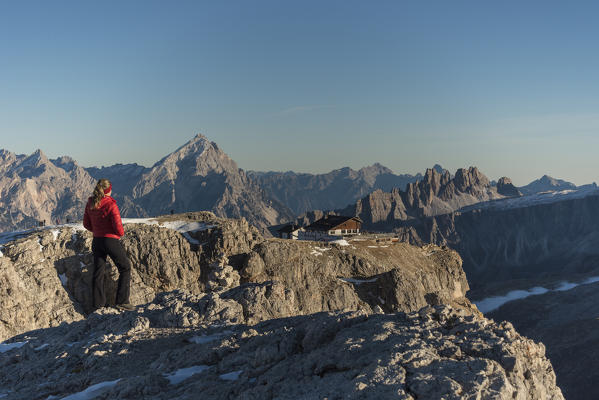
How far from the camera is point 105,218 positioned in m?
17.7

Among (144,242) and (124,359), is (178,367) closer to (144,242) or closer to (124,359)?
(124,359)

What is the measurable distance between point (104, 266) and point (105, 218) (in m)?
2.43

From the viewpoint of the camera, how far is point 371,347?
10250 mm

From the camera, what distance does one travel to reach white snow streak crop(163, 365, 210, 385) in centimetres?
1160

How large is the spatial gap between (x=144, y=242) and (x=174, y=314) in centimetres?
5131

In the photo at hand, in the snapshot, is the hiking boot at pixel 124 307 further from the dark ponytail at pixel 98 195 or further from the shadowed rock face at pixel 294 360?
the dark ponytail at pixel 98 195

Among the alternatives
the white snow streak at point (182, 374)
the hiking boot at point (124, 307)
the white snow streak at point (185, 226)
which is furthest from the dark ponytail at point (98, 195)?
the white snow streak at point (185, 226)

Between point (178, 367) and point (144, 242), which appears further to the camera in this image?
point (144, 242)

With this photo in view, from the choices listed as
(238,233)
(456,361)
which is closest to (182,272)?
(238,233)

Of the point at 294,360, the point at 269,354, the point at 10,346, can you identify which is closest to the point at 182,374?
the point at 269,354

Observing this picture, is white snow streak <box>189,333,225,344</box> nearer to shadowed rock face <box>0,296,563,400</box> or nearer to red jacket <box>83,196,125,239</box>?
shadowed rock face <box>0,296,563,400</box>

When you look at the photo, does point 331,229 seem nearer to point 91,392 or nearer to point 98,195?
point 98,195

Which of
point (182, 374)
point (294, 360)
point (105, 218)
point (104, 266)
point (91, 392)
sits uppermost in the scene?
point (105, 218)

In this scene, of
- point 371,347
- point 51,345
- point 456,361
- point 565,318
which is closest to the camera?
point 456,361
